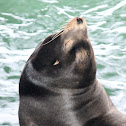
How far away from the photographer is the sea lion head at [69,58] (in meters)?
4.64

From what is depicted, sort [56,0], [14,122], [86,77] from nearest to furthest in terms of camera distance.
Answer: [86,77] < [14,122] < [56,0]

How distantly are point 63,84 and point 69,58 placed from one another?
314mm

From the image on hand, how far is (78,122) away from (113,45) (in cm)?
550

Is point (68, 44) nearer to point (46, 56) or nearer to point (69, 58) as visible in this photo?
point (69, 58)

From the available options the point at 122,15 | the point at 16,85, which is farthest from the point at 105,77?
the point at 122,15

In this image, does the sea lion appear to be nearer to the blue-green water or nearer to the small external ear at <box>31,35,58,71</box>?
the small external ear at <box>31,35,58,71</box>

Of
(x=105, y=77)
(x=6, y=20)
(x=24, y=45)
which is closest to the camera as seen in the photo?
(x=105, y=77)

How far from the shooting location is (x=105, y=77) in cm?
818

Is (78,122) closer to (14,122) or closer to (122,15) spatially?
(14,122)

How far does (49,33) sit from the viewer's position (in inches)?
430

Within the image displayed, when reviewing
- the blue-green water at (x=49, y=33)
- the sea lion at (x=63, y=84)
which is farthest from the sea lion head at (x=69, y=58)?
the blue-green water at (x=49, y=33)

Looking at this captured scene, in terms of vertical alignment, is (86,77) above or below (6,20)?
above

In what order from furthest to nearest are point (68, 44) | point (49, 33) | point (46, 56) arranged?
point (49, 33) < point (46, 56) < point (68, 44)

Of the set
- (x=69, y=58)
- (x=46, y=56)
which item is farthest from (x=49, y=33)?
(x=69, y=58)
